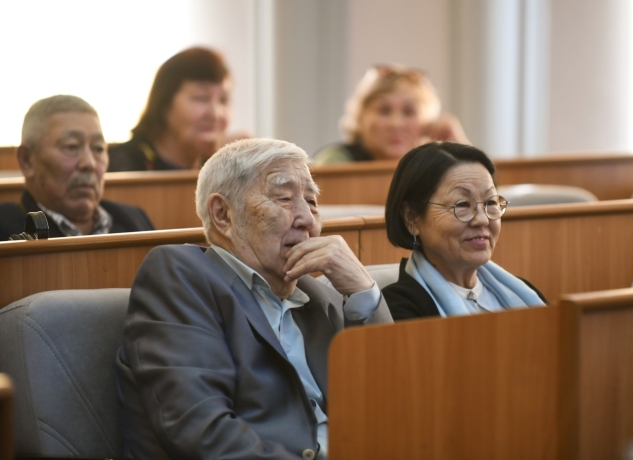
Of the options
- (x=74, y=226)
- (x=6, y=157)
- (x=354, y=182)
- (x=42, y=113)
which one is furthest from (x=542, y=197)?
(x=6, y=157)

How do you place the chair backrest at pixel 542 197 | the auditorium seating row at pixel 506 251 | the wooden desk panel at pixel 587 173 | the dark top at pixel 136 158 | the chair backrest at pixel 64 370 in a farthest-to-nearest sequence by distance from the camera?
the wooden desk panel at pixel 587 173
the dark top at pixel 136 158
the chair backrest at pixel 542 197
the auditorium seating row at pixel 506 251
the chair backrest at pixel 64 370

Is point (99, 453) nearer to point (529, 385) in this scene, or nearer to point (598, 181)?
point (529, 385)

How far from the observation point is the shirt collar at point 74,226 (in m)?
2.67

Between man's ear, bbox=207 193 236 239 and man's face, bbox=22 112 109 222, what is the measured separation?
985mm

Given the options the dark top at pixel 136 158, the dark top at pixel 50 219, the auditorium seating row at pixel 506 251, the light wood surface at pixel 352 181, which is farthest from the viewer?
the dark top at pixel 136 158

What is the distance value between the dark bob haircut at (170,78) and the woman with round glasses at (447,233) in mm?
1843

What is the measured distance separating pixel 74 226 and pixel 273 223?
1.11 metres

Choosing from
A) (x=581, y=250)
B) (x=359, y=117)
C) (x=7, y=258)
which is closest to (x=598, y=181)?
(x=359, y=117)

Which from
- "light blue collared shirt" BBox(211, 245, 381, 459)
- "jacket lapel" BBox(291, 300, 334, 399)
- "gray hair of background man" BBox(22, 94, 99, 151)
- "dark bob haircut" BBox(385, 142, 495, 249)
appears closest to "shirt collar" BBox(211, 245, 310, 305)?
"light blue collared shirt" BBox(211, 245, 381, 459)

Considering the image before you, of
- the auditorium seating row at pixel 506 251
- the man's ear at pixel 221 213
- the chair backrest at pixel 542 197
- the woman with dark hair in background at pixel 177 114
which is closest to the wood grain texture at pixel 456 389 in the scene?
the man's ear at pixel 221 213

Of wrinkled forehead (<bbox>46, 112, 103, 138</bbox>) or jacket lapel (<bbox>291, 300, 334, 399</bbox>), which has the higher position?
wrinkled forehead (<bbox>46, 112, 103, 138</bbox>)

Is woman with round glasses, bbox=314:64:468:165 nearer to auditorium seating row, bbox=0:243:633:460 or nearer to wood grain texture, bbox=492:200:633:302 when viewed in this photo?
wood grain texture, bbox=492:200:633:302

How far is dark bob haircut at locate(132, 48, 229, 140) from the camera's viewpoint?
375cm

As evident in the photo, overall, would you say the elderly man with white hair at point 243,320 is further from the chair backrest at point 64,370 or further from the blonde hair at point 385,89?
the blonde hair at point 385,89
